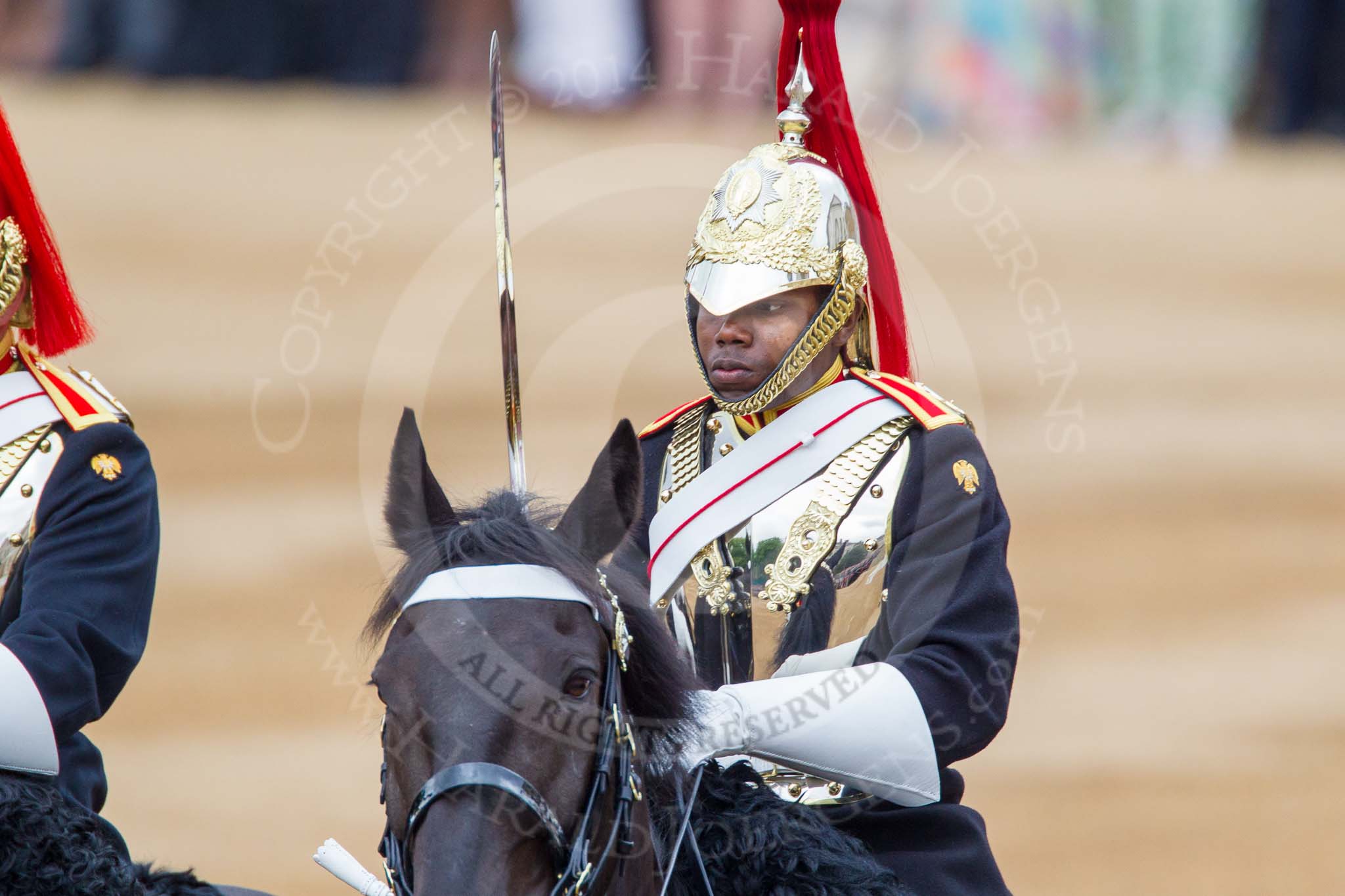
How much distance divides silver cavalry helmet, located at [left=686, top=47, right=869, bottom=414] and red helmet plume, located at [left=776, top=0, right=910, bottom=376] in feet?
0.35

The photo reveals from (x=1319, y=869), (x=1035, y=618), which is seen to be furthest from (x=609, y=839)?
(x=1035, y=618)

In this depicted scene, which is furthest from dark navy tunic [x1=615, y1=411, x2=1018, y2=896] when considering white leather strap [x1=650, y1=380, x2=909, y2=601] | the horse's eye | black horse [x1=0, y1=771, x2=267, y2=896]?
black horse [x1=0, y1=771, x2=267, y2=896]

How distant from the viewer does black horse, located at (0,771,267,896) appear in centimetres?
335

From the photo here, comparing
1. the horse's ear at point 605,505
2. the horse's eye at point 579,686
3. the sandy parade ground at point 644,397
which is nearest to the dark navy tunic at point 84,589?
the horse's ear at point 605,505

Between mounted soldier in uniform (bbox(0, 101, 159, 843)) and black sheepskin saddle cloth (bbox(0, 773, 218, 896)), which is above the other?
mounted soldier in uniform (bbox(0, 101, 159, 843))

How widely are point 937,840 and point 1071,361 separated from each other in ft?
35.9

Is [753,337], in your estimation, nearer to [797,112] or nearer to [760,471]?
[760,471]

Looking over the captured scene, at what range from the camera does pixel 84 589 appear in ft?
12.1

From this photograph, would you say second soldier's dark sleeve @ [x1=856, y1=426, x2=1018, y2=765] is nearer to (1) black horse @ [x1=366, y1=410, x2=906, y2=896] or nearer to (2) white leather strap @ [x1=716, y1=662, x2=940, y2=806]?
(2) white leather strap @ [x1=716, y1=662, x2=940, y2=806]

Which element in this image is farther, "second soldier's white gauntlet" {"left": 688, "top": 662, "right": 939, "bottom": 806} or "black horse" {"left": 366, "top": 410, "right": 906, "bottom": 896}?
"second soldier's white gauntlet" {"left": 688, "top": 662, "right": 939, "bottom": 806}

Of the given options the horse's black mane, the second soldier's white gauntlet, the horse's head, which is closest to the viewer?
the horse's head

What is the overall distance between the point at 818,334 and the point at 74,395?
1400 mm

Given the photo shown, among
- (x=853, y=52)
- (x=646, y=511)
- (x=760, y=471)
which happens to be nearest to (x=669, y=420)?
(x=646, y=511)

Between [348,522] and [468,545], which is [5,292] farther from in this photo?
[348,522]
